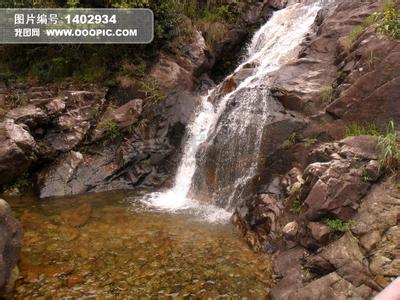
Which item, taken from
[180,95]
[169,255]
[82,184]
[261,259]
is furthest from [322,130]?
[82,184]

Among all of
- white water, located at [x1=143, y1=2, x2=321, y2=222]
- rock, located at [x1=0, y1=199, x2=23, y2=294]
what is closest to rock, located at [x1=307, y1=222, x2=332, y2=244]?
white water, located at [x1=143, y1=2, x2=321, y2=222]

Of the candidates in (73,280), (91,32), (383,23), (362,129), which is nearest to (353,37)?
(383,23)

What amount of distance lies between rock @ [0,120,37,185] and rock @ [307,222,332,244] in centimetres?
673

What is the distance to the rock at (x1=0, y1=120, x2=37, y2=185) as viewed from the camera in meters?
8.48

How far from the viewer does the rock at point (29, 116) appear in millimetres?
9383

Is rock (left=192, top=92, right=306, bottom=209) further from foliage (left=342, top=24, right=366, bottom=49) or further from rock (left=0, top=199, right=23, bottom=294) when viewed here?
rock (left=0, top=199, right=23, bottom=294)

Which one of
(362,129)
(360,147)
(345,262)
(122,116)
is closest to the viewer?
(345,262)

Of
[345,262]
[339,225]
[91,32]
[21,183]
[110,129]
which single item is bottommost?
[345,262]

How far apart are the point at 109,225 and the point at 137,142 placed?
10.8 ft

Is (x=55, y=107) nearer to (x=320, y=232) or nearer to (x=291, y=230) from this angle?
(x=291, y=230)

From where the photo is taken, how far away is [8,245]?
5.34 metres

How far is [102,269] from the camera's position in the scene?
5973mm

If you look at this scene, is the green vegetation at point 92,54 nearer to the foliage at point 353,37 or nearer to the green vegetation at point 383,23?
the foliage at point 353,37

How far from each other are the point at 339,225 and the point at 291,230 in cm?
97
